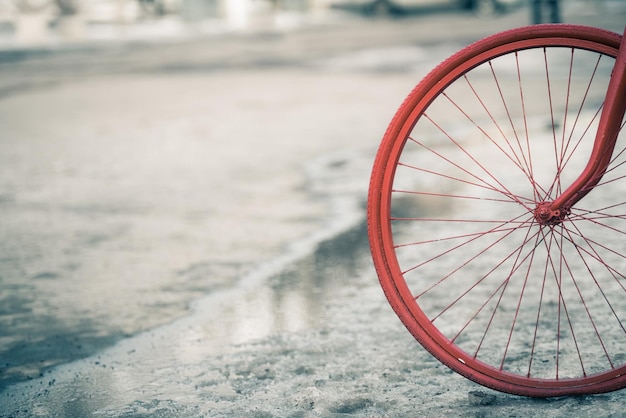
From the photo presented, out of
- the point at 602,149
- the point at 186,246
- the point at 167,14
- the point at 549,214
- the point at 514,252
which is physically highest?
the point at 602,149

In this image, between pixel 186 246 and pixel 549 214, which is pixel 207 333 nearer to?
pixel 186 246

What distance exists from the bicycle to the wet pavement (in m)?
0.25

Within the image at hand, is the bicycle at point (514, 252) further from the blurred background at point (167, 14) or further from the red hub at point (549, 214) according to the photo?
the blurred background at point (167, 14)

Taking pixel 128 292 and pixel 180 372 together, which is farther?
pixel 128 292

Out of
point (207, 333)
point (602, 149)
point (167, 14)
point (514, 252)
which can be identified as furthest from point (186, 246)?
point (167, 14)

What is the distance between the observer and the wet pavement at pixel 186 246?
135 inches

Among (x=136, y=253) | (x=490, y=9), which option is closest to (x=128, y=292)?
(x=136, y=253)

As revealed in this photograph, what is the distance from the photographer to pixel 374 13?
28.2 metres

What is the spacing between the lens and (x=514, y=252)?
11.3 ft

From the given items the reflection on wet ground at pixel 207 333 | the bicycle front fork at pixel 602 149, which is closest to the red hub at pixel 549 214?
the bicycle front fork at pixel 602 149

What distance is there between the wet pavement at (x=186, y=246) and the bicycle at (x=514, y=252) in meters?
0.25

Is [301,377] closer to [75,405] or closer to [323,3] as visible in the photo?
[75,405]

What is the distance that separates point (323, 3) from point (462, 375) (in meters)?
30.7

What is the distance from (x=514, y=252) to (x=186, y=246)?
7.71ft
